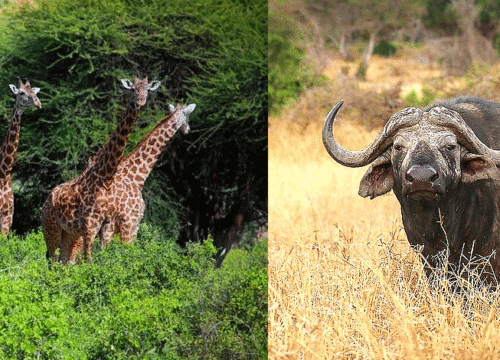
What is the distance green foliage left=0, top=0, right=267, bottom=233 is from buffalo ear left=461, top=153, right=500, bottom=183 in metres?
2.61

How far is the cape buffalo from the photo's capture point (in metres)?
3.25

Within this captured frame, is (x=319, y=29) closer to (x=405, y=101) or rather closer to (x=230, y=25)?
(x=405, y=101)

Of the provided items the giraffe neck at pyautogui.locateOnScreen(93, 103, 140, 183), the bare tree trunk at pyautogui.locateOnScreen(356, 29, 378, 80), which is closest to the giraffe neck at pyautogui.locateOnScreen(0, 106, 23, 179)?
the giraffe neck at pyautogui.locateOnScreen(93, 103, 140, 183)

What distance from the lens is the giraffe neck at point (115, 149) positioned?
15.0 ft

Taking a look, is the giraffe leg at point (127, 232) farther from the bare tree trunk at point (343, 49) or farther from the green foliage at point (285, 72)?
the bare tree trunk at point (343, 49)

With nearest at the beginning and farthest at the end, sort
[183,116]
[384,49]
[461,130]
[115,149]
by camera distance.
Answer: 1. [461,130]
2. [115,149]
3. [183,116]
4. [384,49]

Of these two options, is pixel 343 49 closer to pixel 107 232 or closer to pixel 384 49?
pixel 384 49

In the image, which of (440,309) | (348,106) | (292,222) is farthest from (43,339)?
(348,106)

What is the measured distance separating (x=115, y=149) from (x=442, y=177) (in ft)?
6.55

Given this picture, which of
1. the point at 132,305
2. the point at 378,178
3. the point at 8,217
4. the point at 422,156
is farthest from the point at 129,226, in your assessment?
the point at 422,156

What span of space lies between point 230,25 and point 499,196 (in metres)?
3.02

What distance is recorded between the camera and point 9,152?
487 centimetres

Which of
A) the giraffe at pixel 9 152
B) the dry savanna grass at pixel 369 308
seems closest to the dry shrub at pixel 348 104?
the dry savanna grass at pixel 369 308

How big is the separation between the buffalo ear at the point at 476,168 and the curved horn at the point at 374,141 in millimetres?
236
